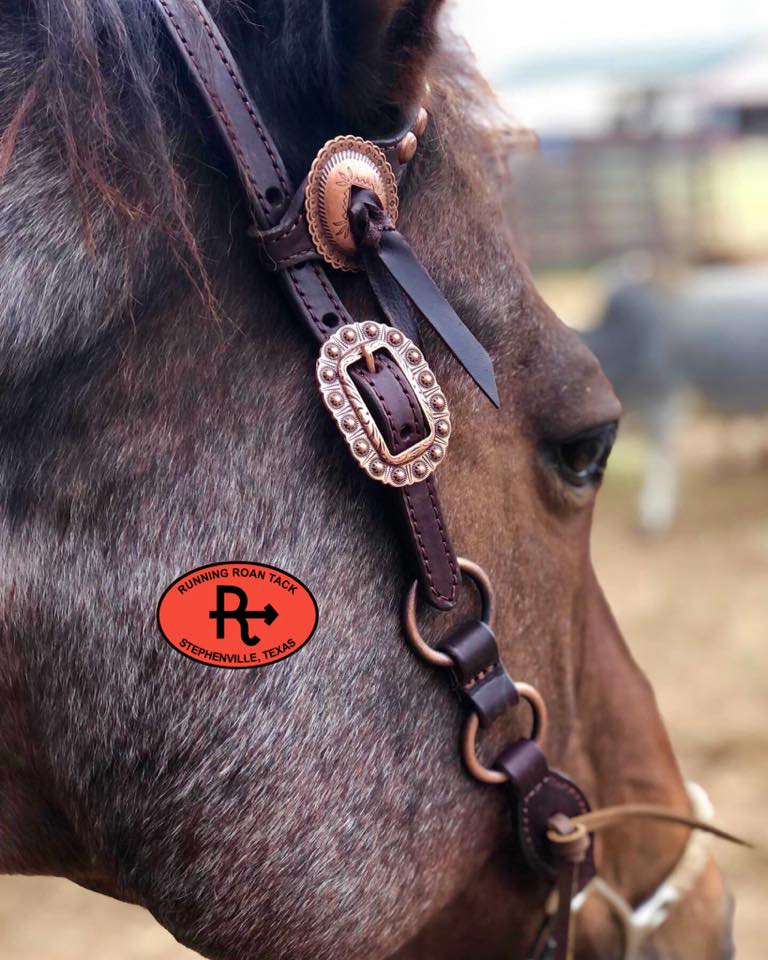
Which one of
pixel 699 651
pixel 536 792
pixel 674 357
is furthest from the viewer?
pixel 674 357

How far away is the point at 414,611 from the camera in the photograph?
3.48 feet

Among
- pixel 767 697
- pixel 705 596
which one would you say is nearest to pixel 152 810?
pixel 767 697

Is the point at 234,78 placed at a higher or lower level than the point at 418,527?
higher

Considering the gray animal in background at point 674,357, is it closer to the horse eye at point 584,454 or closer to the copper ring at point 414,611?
the horse eye at point 584,454

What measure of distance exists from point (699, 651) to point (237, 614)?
402 cm

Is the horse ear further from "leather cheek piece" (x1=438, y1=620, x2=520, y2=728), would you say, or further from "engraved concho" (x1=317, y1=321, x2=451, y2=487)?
"leather cheek piece" (x1=438, y1=620, x2=520, y2=728)

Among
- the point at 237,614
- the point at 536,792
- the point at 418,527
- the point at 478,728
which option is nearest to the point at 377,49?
the point at 418,527

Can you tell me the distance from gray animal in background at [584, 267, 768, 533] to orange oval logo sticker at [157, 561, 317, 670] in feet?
17.6

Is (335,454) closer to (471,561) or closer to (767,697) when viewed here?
(471,561)

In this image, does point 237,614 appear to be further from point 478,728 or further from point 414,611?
point 478,728

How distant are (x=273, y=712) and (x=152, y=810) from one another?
0.51 feet

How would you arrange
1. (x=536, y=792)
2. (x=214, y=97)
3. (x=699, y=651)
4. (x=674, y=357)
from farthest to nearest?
(x=674, y=357), (x=699, y=651), (x=536, y=792), (x=214, y=97)

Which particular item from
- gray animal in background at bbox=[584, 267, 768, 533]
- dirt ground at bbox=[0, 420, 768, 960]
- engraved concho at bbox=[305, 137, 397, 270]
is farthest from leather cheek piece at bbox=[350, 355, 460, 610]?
gray animal in background at bbox=[584, 267, 768, 533]

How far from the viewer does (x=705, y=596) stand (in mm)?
5199
